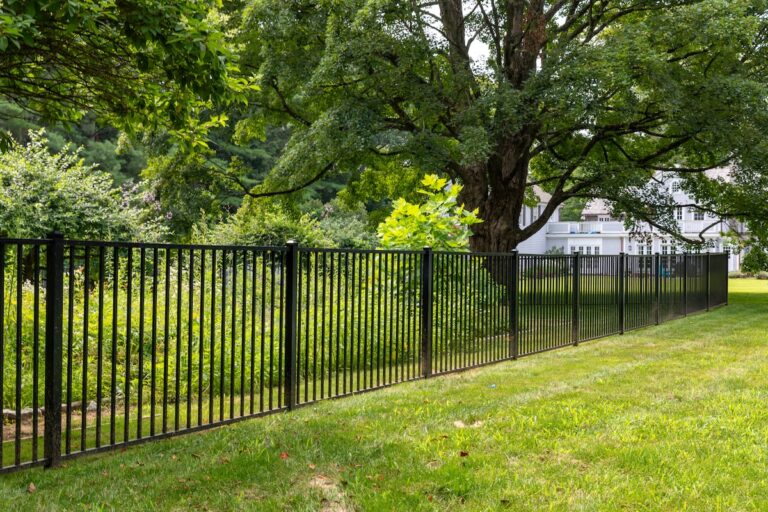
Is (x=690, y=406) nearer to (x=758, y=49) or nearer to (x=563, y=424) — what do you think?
(x=563, y=424)

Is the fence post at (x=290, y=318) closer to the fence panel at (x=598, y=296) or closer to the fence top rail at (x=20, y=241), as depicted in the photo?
the fence top rail at (x=20, y=241)

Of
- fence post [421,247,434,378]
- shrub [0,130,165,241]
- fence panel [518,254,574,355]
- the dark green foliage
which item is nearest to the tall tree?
shrub [0,130,165,241]

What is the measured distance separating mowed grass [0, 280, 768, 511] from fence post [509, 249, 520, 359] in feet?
7.11

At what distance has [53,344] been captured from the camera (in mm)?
4117

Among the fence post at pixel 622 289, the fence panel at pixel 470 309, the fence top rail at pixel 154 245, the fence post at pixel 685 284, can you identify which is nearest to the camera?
the fence top rail at pixel 154 245

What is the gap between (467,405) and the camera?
5898 millimetres

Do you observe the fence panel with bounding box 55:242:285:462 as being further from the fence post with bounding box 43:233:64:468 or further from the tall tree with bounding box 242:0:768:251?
the tall tree with bounding box 242:0:768:251

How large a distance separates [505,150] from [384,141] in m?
7.70

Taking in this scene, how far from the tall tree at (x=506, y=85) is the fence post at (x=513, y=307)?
5.25m

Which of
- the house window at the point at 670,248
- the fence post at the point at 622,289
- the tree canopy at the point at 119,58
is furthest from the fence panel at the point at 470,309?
the house window at the point at 670,248

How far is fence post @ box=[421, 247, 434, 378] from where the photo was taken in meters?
7.41

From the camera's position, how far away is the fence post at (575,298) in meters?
10.3

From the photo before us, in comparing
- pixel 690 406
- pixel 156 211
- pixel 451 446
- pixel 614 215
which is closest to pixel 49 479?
pixel 451 446

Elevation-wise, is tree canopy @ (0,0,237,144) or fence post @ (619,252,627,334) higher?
tree canopy @ (0,0,237,144)
